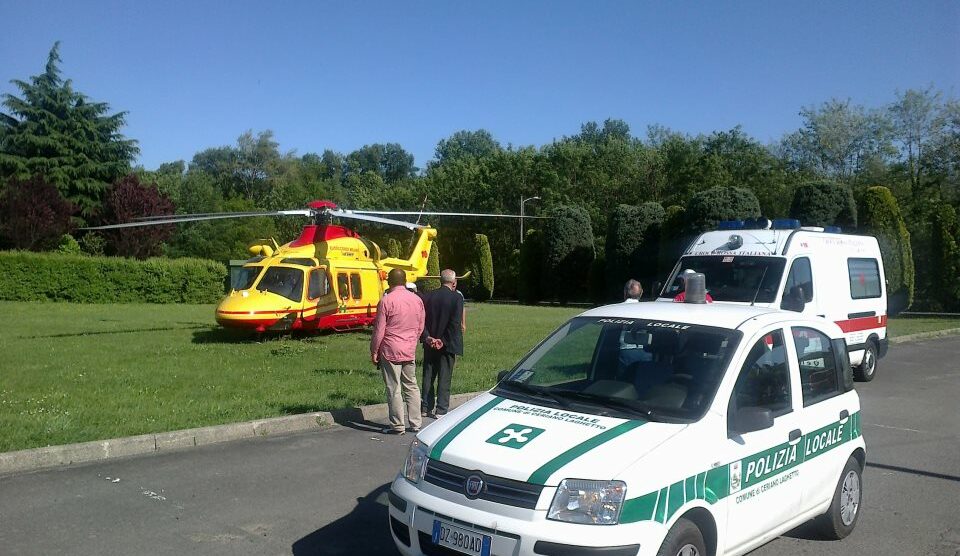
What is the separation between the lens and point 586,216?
47.1 m

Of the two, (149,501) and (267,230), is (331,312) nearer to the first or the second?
(149,501)

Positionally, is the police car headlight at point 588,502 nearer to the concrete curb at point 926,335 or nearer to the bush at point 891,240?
the concrete curb at point 926,335

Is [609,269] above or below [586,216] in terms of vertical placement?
below

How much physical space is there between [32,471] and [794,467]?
680cm

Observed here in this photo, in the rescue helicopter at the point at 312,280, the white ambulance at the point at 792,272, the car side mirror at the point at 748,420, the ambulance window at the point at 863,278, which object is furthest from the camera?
the rescue helicopter at the point at 312,280

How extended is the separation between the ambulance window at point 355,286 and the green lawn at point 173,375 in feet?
3.96

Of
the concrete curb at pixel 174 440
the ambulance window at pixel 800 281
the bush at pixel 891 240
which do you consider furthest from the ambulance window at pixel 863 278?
the bush at pixel 891 240

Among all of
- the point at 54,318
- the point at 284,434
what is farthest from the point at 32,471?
the point at 54,318

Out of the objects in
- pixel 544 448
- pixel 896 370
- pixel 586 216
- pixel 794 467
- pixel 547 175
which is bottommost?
pixel 896 370

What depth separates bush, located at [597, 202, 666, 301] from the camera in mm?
39800

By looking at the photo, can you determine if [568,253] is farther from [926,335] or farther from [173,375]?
[173,375]

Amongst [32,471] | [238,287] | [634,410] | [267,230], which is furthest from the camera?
[267,230]

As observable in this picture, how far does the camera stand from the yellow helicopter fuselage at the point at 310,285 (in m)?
19.3

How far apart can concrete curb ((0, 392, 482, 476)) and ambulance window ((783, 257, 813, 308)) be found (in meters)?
6.60
